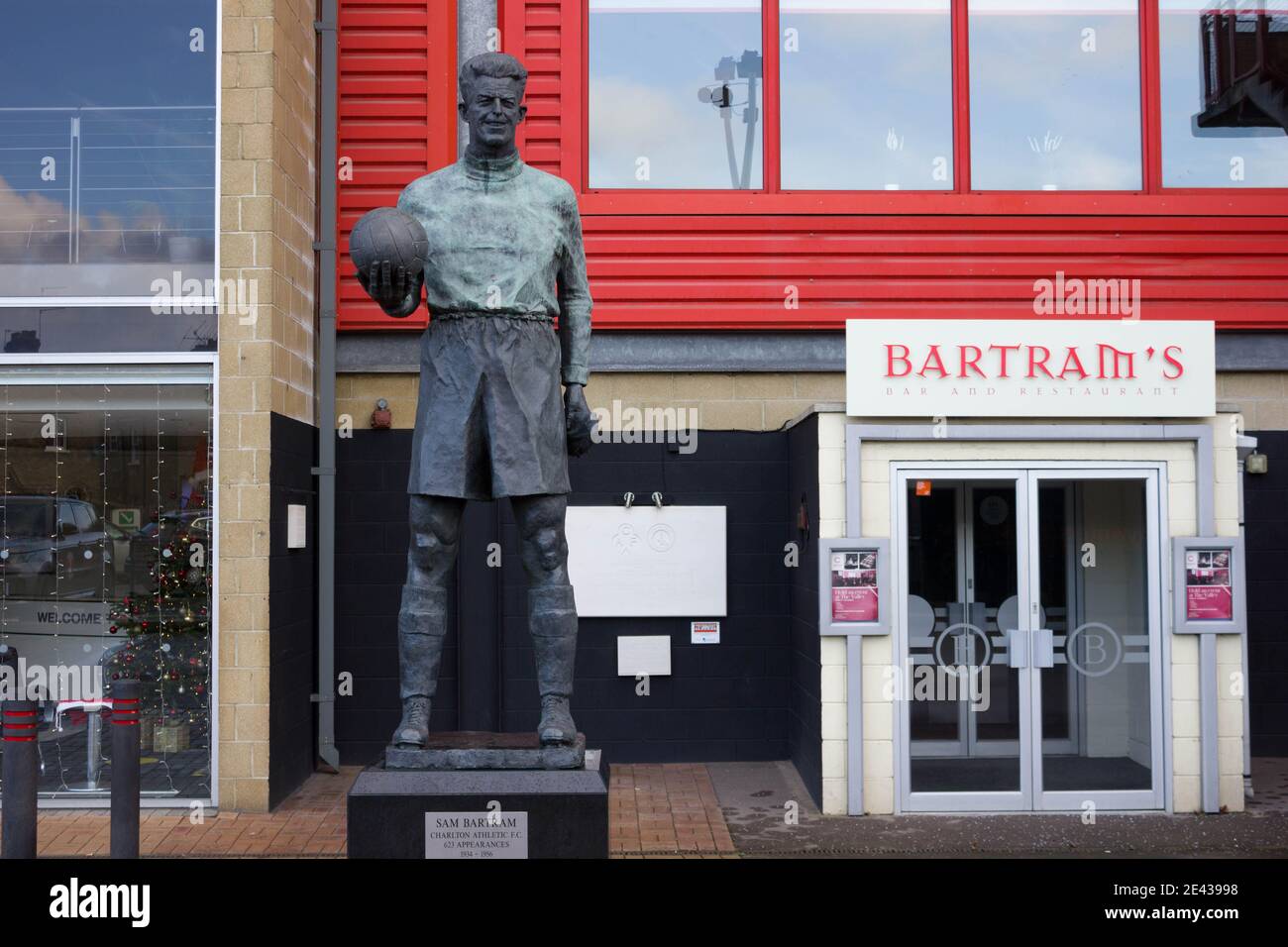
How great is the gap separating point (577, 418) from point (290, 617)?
3.85m

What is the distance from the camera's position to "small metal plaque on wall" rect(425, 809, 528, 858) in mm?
4551

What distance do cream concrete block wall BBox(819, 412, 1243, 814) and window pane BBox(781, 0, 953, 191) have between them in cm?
232

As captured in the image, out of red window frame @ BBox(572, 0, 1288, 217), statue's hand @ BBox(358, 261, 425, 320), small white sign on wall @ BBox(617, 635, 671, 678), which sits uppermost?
red window frame @ BBox(572, 0, 1288, 217)

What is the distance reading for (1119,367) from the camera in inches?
302

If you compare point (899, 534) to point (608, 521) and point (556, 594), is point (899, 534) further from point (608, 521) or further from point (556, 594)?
point (556, 594)

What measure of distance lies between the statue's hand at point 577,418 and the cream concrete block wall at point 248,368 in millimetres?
3197

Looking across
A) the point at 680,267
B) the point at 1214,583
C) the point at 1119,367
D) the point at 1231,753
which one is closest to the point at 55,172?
the point at 680,267

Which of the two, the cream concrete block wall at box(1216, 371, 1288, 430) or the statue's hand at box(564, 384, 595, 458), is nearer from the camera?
the statue's hand at box(564, 384, 595, 458)

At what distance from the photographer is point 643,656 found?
903 centimetres

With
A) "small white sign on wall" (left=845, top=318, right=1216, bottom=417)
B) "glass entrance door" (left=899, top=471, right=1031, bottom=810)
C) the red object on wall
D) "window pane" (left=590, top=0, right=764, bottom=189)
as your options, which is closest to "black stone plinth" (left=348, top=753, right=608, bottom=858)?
"glass entrance door" (left=899, top=471, right=1031, bottom=810)

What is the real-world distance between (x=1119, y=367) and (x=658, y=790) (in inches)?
155

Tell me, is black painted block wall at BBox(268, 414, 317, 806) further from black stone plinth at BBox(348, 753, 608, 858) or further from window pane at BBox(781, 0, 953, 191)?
window pane at BBox(781, 0, 953, 191)

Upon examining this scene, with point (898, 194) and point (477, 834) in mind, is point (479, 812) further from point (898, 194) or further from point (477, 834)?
point (898, 194)

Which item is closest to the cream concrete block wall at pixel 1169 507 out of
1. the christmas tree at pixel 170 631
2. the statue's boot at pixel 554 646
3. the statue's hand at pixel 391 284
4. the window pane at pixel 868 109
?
the window pane at pixel 868 109
